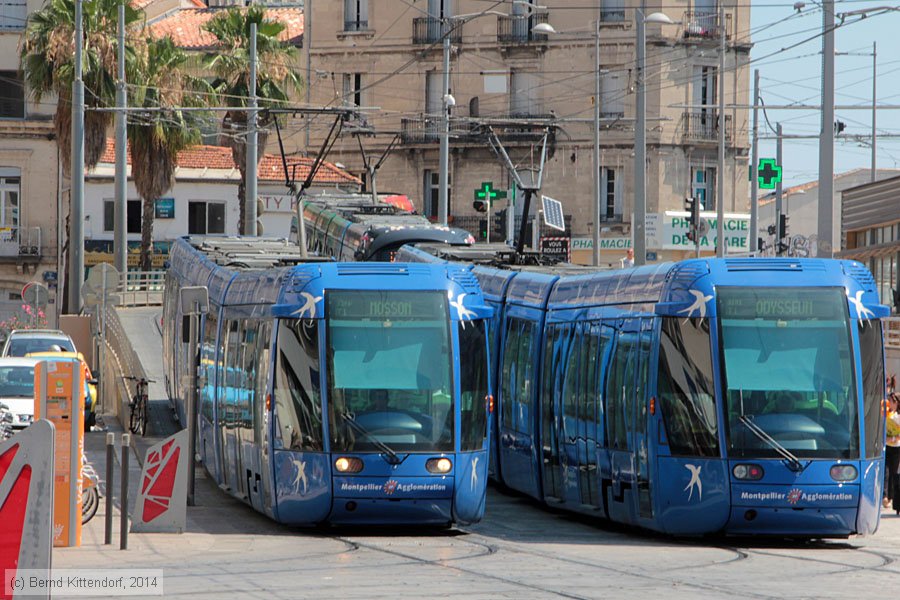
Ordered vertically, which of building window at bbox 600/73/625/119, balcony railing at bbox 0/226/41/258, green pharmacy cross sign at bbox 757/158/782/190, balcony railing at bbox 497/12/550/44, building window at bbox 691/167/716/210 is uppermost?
balcony railing at bbox 497/12/550/44

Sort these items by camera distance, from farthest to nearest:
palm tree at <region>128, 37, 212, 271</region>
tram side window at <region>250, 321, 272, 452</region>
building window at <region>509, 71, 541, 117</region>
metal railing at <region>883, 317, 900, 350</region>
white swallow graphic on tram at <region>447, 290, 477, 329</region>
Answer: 1. building window at <region>509, 71, 541, 117</region>
2. palm tree at <region>128, 37, 212, 271</region>
3. metal railing at <region>883, 317, 900, 350</region>
4. tram side window at <region>250, 321, 272, 452</region>
5. white swallow graphic on tram at <region>447, 290, 477, 329</region>

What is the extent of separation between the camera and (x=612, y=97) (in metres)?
66.4

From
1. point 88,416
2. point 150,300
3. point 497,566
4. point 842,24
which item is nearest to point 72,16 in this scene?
point 150,300

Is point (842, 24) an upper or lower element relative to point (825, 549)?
upper

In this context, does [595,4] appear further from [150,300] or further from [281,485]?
[281,485]

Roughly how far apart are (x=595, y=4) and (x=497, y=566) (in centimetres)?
5536

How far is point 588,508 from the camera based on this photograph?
17359 mm

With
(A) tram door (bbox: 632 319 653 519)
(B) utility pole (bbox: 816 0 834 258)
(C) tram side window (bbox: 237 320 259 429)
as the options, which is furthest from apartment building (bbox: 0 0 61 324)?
Answer: (A) tram door (bbox: 632 319 653 519)

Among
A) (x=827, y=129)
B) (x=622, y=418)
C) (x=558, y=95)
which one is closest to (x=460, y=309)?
(x=622, y=418)

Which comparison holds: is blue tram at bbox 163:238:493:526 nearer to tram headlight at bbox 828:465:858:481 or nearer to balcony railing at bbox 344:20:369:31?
tram headlight at bbox 828:465:858:481

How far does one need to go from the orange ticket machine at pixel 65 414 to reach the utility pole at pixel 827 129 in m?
10.9

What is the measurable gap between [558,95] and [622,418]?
172 ft

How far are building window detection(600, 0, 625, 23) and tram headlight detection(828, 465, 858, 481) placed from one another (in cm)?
5265

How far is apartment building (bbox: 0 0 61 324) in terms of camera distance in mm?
58656
